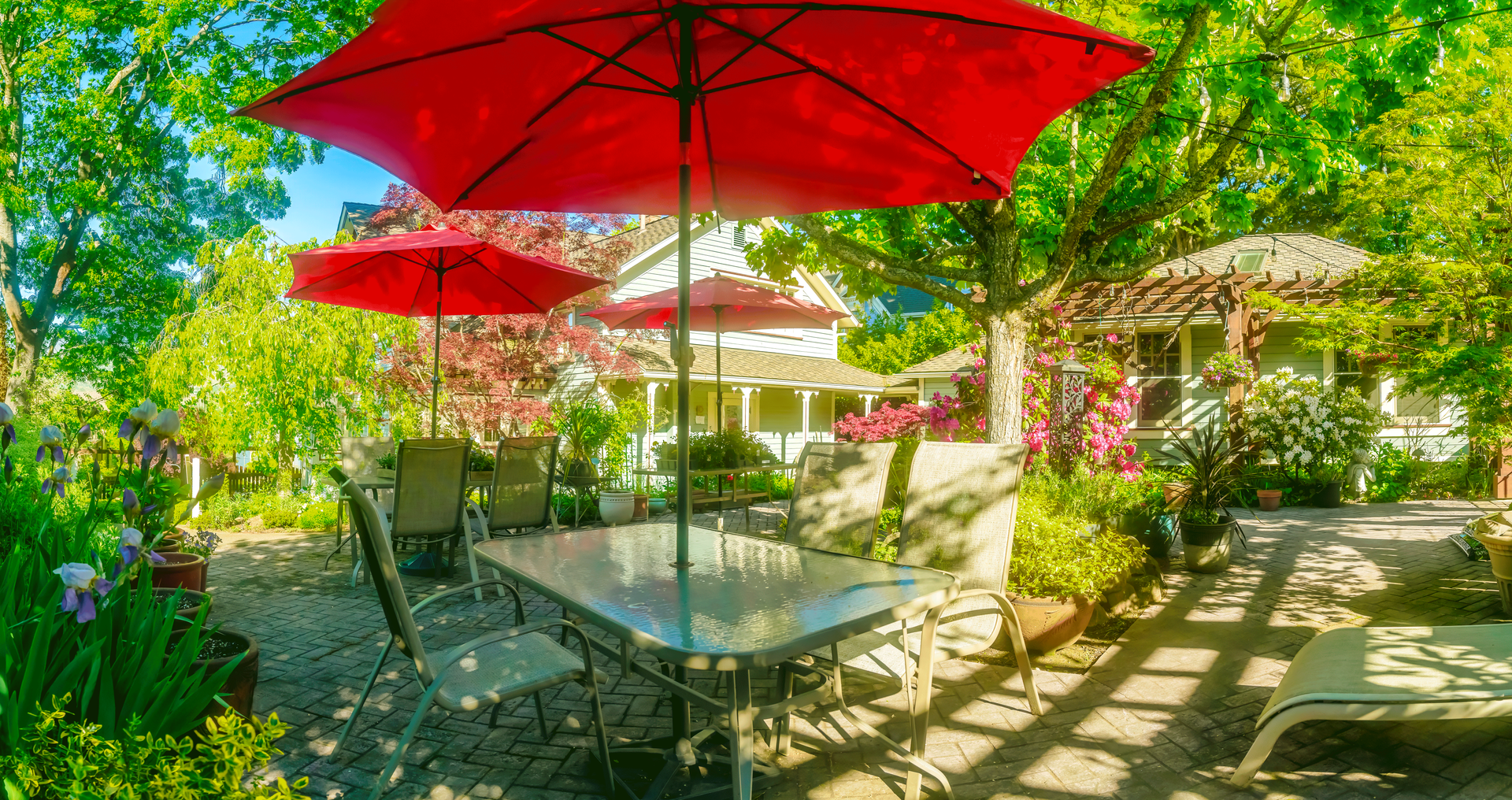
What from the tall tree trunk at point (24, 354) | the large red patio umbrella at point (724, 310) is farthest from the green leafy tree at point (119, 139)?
the large red patio umbrella at point (724, 310)

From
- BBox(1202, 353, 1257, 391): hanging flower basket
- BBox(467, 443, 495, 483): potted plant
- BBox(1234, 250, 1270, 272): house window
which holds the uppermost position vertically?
BBox(1234, 250, 1270, 272): house window

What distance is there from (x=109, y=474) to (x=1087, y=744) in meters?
3.94

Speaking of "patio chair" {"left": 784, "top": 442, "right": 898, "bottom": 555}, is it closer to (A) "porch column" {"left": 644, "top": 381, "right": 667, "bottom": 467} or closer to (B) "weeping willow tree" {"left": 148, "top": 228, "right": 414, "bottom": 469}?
(B) "weeping willow tree" {"left": 148, "top": 228, "right": 414, "bottom": 469}

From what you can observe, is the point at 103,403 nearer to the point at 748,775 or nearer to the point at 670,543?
the point at 670,543

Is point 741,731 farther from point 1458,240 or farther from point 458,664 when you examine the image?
point 1458,240

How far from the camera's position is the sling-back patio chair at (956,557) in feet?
10.6

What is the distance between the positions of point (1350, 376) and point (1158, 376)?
11.5 feet

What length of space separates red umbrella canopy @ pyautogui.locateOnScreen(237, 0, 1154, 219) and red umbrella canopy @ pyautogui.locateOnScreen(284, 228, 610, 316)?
2.81 meters

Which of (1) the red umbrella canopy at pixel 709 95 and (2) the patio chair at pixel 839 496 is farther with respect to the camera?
(2) the patio chair at pixel 839 496

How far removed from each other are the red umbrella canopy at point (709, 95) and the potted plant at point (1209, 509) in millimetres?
4512

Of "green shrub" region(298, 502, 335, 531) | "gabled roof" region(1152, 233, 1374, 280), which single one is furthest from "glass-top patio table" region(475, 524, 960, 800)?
"gabled roof" region(1152, 233, 1374, 280)

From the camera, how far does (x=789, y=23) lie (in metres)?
2.69

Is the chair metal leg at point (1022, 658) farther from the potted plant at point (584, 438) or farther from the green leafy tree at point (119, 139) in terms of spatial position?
the green leafy tree at point (119, 139)

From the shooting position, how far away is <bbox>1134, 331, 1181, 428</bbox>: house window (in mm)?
14844
